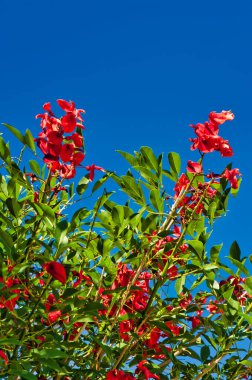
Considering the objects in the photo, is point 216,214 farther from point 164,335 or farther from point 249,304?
point 164,335

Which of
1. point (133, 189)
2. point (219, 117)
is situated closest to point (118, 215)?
point (133, 189)

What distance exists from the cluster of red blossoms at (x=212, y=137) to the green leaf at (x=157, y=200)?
205 millimetres

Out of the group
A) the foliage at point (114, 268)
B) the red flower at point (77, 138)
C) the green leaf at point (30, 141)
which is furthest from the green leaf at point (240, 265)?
the green leaf at point (30, 141)

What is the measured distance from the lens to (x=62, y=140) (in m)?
1.81

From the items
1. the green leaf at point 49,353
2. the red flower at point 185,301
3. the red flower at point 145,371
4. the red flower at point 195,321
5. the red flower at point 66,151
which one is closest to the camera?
the green leaf at point 49,353

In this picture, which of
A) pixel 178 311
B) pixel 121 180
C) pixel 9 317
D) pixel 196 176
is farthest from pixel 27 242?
pixel 178 311

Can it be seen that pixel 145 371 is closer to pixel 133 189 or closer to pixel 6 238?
pixel 133 189

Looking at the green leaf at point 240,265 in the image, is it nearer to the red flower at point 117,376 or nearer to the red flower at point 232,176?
the red flower at point 232,176

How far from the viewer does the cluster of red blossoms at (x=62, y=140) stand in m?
1.80

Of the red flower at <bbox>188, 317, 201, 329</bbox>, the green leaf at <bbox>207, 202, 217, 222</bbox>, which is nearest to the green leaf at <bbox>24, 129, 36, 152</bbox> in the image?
the green leaf at <bbox>207, 202, 217, 222</bbox>

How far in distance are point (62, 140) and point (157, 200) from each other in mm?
434

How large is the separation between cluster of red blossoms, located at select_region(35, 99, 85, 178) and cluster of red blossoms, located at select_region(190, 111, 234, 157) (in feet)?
1.37

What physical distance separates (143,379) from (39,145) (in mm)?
1095

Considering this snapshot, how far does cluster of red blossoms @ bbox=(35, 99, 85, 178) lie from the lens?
5.91ft
